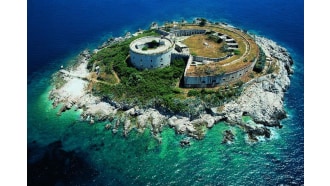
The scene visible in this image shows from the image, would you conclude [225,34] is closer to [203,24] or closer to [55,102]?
[203,24]

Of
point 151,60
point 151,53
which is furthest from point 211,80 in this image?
point 151,53

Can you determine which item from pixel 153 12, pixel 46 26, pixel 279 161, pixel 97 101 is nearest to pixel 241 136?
pixel 279 161

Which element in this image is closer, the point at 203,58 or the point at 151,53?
the point at 151,53

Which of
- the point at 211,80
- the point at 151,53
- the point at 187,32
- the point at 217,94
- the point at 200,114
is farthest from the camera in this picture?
the point at 187,32

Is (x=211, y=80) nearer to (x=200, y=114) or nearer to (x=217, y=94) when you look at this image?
(x=217, y=94)

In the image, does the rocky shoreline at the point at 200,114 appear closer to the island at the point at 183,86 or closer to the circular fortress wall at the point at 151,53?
the island at the point at 183,86

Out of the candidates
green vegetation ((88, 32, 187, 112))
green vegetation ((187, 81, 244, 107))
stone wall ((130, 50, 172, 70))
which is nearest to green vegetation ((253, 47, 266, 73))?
green vegetation ((187, 81, 244, 107))

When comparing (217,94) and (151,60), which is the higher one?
(151,60)
